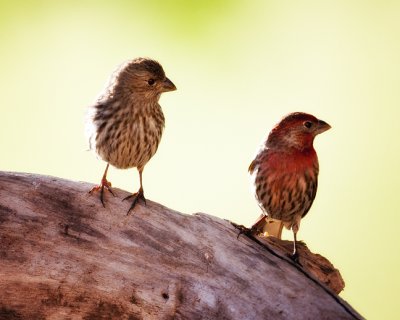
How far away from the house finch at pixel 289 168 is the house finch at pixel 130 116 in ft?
3.19

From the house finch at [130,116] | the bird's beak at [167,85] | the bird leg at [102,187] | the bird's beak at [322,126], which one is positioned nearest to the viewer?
the bird leg at [102,187]

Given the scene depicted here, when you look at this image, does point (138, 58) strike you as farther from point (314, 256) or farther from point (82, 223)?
point (314, 256)

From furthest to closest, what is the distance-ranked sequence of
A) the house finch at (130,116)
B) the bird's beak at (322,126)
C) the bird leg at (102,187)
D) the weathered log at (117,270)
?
the bird's beak at (322,126) < the house finch at (130,116) < the bird leg at (102,187) < the weathered log at (117,270)

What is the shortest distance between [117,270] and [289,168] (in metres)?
1.93

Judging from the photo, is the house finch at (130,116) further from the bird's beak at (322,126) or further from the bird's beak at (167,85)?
the bird's beak at (322,126)

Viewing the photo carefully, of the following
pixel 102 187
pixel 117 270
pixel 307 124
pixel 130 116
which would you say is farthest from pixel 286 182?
pixel 117 270

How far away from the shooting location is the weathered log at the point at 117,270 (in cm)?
388

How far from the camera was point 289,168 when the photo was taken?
5.29 m

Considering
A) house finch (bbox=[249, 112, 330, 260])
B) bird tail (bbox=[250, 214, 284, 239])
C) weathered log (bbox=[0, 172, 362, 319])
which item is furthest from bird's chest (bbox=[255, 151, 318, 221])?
weathered log (bbox=[0, 172, 362, 319])

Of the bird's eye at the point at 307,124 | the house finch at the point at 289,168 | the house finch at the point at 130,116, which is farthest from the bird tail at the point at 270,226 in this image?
the house finch at the point at 130,116

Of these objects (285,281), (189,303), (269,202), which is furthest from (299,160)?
(189,303)

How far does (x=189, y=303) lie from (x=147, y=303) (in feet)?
0.86

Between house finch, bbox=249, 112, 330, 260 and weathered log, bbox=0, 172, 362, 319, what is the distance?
1.14m

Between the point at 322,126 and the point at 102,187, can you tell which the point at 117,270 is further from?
the point at 322,126
